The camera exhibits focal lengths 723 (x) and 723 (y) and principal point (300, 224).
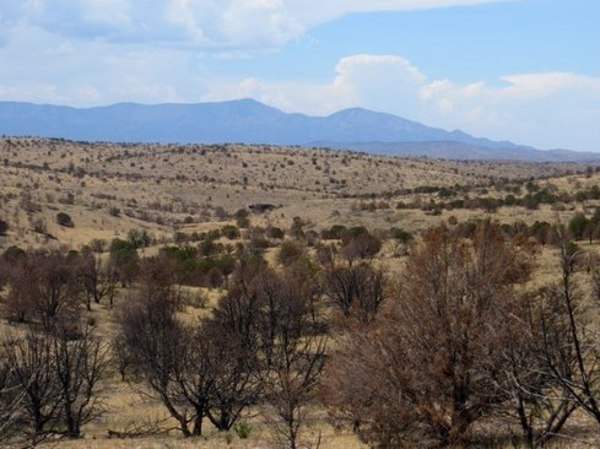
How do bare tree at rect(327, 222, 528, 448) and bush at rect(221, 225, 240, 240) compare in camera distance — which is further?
bush at rect(221, 225, 240, 240)

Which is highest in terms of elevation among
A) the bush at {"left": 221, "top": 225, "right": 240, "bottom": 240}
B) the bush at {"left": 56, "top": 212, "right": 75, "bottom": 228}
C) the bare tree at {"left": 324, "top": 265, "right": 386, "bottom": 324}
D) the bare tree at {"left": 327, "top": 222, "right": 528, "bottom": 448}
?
the bare tree at {"left": 327, "top": 222, "right": 528, "bottom": 448}

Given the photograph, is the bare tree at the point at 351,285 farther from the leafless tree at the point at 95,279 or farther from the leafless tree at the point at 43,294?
the leafless tree at the point at 95,279

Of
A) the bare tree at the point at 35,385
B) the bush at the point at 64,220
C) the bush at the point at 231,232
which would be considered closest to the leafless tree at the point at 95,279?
the bush at the point at 231,232

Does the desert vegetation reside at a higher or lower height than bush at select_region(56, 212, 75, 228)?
higher

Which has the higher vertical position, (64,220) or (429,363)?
(429,363)

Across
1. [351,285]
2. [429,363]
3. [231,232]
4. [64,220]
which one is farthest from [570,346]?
[64,220]

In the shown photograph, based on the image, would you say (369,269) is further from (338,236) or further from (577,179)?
(577,179)

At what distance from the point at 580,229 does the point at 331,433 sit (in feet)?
105

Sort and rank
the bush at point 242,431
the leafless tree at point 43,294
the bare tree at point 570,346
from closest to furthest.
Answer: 1. the bare tree at point 570,346
2. the bush at point 242,431
3. the leafless tree at point 43,294

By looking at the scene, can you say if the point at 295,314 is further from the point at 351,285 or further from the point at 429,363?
the point at 429,363

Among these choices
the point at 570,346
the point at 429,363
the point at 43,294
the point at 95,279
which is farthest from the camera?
the point at 95,279

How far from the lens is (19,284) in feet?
122

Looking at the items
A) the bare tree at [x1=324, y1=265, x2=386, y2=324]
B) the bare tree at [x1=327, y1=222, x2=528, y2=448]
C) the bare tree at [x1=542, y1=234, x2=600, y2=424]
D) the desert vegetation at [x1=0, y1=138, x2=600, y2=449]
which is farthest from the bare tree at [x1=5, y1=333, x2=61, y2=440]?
the bare tree at [x1=324, y1=265, x2=386, y2=324]

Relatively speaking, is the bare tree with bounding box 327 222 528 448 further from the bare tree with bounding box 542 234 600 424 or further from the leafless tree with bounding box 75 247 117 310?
the leafless tree with bounding box 75 247 117 310
